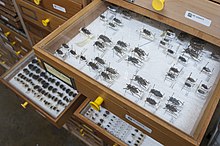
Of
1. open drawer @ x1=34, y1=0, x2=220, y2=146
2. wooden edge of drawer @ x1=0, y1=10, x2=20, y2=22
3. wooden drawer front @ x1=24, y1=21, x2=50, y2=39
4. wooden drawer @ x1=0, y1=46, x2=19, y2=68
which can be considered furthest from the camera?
wooden drawer @ x1=0, y1=46, x2=19, y2=68

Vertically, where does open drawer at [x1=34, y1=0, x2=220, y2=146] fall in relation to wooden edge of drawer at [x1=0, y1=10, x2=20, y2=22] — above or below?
below

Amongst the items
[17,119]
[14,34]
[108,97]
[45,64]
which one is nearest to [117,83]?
[108,97]

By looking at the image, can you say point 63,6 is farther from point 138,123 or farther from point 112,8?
point 138,123

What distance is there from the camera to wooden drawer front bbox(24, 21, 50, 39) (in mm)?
1035

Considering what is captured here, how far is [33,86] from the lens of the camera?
1.00 meters

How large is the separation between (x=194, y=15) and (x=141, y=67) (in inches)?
6.9

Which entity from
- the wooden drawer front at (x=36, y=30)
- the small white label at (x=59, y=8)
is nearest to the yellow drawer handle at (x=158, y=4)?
the small white label at (x=59, y=8)

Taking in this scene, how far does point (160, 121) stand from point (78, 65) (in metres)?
0.26

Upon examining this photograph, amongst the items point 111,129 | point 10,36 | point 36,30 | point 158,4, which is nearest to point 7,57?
point 10,36

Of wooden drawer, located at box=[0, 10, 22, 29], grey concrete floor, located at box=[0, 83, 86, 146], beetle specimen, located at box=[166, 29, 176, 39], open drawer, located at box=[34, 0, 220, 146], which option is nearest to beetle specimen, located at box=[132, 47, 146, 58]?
open drawer, located at box=[34, 0, 220, 146]

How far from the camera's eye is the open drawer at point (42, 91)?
894 millimetres

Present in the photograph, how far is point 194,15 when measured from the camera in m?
0.55

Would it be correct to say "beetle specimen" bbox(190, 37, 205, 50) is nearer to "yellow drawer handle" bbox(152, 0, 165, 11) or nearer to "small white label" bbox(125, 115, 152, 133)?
"yellow drawer handle" bbox(152, 0, 165, 11)

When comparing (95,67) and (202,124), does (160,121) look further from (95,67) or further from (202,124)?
(95,67)
